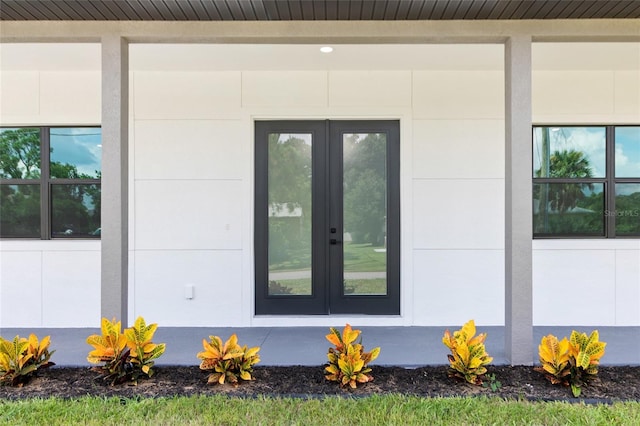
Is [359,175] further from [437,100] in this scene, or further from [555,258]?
[555,258]

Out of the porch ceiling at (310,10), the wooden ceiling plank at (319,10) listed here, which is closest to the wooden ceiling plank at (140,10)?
the porch ceiling at (310,10)

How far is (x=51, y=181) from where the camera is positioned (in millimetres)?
5086

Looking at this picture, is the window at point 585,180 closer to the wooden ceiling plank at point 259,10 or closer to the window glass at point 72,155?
the wooden ceiling plank at point 259,10

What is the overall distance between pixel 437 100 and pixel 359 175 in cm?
128

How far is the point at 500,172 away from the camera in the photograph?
4.97m

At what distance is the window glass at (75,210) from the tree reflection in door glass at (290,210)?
2.13 meters

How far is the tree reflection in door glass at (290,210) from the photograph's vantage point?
201 inches

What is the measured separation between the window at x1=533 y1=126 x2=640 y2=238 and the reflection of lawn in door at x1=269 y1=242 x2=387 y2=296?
76.0 inches

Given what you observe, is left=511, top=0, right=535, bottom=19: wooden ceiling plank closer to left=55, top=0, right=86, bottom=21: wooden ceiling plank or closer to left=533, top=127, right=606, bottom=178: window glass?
left=533, top=127, right=606, bottom=178: window glass

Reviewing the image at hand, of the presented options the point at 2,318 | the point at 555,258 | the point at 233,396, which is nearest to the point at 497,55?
the point at 555,258

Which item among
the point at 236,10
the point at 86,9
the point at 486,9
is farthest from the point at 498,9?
the point at 86,9

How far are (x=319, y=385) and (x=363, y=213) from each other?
2.32 meters

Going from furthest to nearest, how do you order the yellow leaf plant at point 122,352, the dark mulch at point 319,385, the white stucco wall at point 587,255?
the white stucco wall at point 587,255 → the yellow leaf plant at point 122,352 → the dark mulch at point 319,385

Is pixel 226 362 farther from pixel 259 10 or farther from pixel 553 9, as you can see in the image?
pixel 553 9
